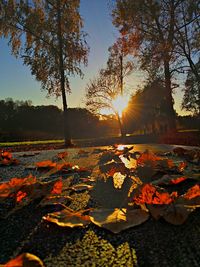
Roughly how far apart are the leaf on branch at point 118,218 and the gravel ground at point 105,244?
0.02 m

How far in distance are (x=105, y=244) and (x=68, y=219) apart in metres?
0.22

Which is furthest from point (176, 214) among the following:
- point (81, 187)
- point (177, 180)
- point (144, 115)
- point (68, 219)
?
point (144, 115)

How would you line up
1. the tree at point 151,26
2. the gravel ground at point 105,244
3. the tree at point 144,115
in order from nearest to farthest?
1. the gravel ground at point 105,244
2. the tree at point 151,26
3. the tree at point 144,115

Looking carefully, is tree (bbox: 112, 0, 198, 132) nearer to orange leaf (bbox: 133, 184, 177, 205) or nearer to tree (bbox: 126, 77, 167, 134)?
orange leaf (bbox: 133, 184, 177, 205)

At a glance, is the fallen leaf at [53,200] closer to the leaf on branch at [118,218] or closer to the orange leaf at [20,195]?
the orange leaf at [20,195]

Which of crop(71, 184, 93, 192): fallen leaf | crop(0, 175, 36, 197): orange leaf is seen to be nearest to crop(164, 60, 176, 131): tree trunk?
crop(71, 184, 93, 192): fallen leaf

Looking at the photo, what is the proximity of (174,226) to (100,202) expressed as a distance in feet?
1.50

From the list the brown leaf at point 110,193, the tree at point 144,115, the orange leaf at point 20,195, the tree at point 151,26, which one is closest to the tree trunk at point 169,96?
the tree at point 151,26

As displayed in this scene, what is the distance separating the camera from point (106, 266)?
29.0 inches

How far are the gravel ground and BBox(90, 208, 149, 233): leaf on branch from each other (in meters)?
0.02

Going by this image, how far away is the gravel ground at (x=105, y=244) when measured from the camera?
77cm

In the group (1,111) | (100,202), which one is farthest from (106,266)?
(1,111)

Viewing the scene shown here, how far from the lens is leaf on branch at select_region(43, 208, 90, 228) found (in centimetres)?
101

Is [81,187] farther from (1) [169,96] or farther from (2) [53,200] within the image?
(1) [169,96]
